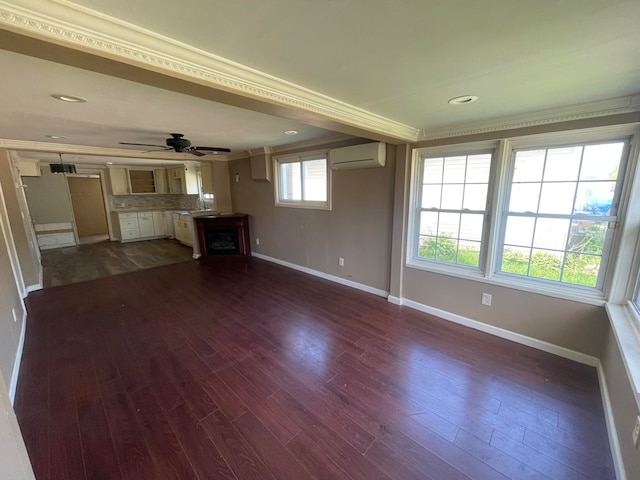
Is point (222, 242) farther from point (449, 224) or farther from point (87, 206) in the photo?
point (87, 206)

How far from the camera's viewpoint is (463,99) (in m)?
1.94

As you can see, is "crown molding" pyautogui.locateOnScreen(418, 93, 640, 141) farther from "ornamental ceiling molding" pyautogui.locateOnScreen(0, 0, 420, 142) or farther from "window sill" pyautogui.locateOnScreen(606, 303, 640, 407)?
"ornamental ceiling molding" pyautogui.locateOnScreen(0, 0, 420, 142)

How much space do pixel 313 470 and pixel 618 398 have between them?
6.33ft

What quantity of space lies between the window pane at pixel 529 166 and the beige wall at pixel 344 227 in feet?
4.23

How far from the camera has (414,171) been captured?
10.5ft

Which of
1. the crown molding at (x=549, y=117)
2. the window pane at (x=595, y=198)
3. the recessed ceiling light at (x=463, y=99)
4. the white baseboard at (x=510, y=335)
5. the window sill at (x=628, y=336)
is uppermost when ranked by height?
the recessed ceiling light at (x=463, y=99)

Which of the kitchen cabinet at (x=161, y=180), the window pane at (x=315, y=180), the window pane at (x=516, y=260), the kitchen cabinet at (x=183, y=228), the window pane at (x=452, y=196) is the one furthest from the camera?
the kitchen cabinet at (x=161, y=180)

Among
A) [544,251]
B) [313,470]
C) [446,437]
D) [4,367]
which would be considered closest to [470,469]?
[446,437]

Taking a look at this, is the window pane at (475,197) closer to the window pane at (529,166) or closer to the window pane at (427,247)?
the window pane at (529,166)

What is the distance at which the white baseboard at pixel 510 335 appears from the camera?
2326 millimetres

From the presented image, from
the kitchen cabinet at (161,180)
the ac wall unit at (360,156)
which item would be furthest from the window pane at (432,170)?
the kitchen cabinet at (161,180)

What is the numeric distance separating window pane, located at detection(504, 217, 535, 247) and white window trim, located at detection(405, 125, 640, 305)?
85 mm

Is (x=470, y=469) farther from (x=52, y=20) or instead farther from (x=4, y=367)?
(x=4, y=367)

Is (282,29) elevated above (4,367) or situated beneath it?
elevated above
